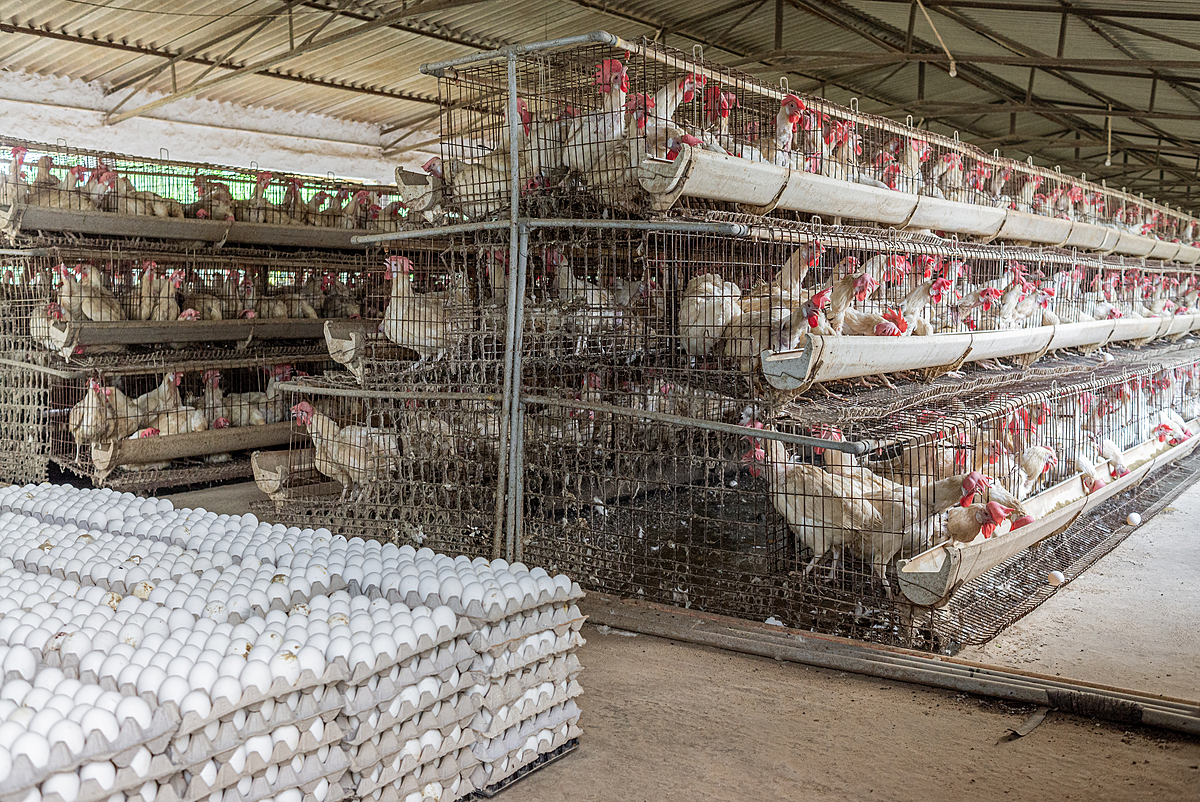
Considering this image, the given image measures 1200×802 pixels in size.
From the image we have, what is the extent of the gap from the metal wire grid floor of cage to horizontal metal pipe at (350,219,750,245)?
7.67 feet

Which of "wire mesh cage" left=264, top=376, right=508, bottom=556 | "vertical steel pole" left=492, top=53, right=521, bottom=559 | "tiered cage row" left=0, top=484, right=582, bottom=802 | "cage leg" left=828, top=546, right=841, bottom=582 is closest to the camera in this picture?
"tiered cage row" left=0, top=484, right=582, bottom=802

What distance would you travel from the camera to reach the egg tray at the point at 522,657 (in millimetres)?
2969

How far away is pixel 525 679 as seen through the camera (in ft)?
10.3

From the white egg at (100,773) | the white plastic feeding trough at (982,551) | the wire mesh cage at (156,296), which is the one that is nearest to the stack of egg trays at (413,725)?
the white egg at (100,773)

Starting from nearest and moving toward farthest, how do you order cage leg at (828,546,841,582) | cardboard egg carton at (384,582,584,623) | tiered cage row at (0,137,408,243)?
cardboard egg carton at (384,582,584,623) < cage leg at (828,546,841,582) < tiered cage row at (0,137,408,243)

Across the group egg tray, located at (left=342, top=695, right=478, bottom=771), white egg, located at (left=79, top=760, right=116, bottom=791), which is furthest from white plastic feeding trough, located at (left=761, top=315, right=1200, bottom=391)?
white egg, located at (left=79, top=760, right=116, bottom=791)

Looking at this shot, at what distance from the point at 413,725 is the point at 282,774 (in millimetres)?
442

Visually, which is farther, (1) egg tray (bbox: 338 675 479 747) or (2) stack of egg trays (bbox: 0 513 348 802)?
(1) egg tray (bbox: 338 675 479 747)

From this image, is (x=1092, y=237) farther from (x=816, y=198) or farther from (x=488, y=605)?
(x=488, y=605)

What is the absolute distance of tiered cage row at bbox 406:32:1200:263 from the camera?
493 centimetres

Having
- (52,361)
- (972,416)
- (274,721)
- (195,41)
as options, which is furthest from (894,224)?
(195,41)

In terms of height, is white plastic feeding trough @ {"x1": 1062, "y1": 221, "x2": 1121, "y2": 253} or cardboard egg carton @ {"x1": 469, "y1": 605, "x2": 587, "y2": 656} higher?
white plastic feeding trough @ {"x1": 1062, "y1": 221, "x2": 1121, "y2": 253}

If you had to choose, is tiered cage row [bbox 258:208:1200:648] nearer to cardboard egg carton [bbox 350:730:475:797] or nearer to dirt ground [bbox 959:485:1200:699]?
dirt ground [bbox 959:485:1200:699]

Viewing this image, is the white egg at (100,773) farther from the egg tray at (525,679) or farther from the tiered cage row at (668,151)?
the tiered cage row at (668,151)
